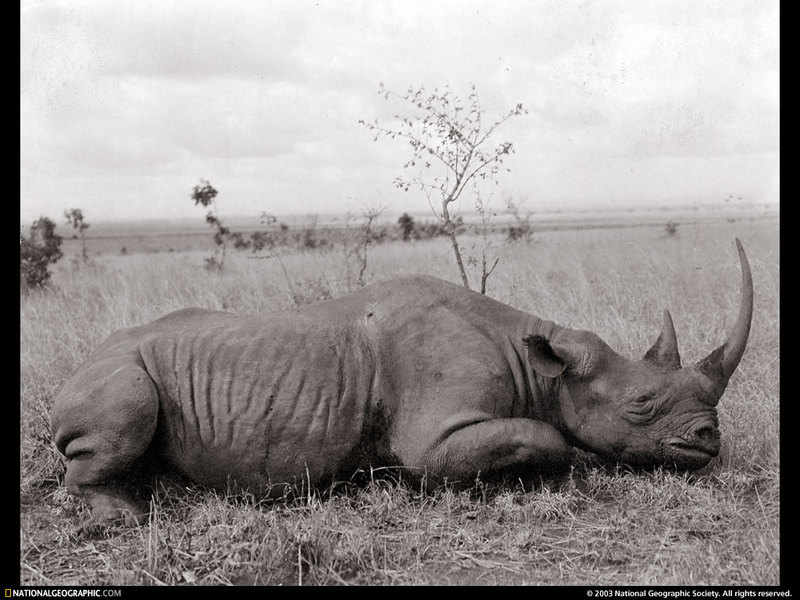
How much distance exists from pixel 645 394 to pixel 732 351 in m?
0.69

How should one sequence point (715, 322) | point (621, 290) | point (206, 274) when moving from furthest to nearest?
point (206, 274)
point (621, 290)
point (715, 322)

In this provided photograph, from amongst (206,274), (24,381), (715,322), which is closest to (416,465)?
(24,381)

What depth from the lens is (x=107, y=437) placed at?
17.7 ft

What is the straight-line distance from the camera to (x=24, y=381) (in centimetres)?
825

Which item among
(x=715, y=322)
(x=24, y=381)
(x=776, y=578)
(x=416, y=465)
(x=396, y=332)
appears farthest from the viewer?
(x=715, y=322)

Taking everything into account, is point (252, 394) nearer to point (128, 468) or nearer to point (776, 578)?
point (128, 468)

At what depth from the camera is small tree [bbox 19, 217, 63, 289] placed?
15.2 meters

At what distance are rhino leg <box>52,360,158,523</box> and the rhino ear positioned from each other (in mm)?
2610

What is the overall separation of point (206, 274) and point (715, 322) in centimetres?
1073

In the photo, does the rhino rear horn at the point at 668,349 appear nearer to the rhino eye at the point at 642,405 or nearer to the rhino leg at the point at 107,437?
the rhino eye at the point at 642,405

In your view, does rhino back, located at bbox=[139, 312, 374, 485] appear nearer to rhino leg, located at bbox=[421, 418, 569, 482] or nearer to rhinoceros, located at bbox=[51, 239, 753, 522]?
rhinoceros, located at bbox=[51, 239, 753, 522]
